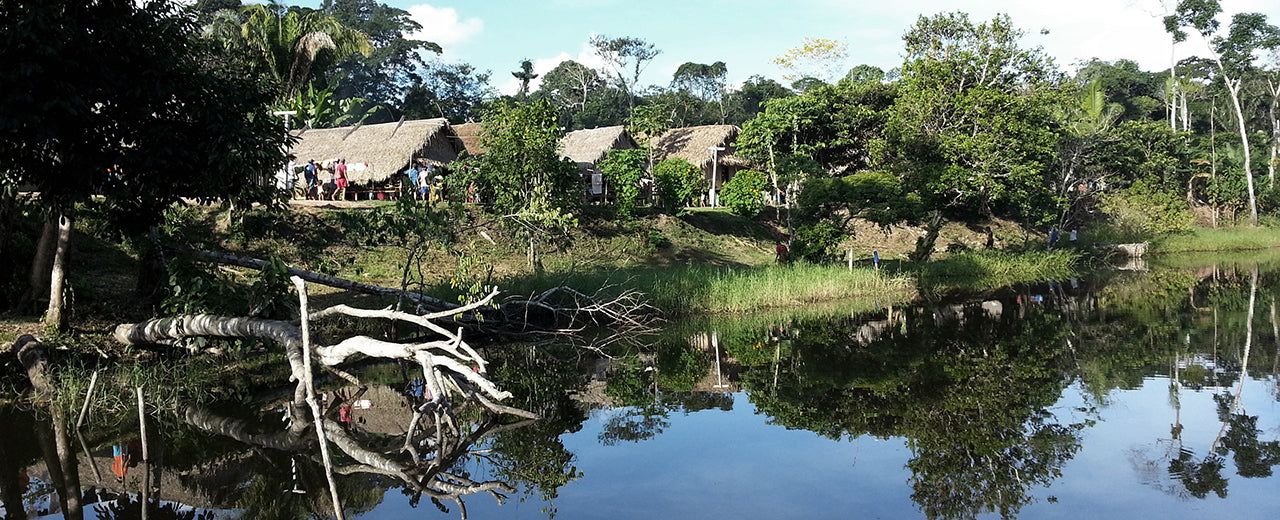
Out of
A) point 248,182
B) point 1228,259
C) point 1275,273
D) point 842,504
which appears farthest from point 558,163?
point 1228,259

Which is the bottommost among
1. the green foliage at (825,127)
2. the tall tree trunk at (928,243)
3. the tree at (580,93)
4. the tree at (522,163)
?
the tall tree trunk at (928,243)

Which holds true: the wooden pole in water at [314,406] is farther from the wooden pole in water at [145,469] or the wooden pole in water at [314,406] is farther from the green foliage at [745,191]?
the green foliage at [745,191]

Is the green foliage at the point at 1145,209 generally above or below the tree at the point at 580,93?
below

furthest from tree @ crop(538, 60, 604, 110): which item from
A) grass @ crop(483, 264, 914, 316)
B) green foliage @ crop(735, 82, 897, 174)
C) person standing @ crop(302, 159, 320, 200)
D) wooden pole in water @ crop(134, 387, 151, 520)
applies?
wooden pole in water @ crop(134, 387, 151, 520)

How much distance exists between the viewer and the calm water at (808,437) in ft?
23.4

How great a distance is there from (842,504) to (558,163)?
13.4 meters

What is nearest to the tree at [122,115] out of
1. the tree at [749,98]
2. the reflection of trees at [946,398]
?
the reflection of trees at [946,398]

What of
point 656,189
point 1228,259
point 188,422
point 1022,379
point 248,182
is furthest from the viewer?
point 1228,259

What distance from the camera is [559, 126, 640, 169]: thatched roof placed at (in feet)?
100

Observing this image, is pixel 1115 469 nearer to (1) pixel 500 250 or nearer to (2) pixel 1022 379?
(2) pixel 1022 379

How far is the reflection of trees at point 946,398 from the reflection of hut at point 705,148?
1784 centimetres

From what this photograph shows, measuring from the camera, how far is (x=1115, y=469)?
→ 25.8ft

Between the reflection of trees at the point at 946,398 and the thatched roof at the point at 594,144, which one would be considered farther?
the thatched roof at the point at 594,144

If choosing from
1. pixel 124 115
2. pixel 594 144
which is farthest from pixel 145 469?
pixel 594 144
